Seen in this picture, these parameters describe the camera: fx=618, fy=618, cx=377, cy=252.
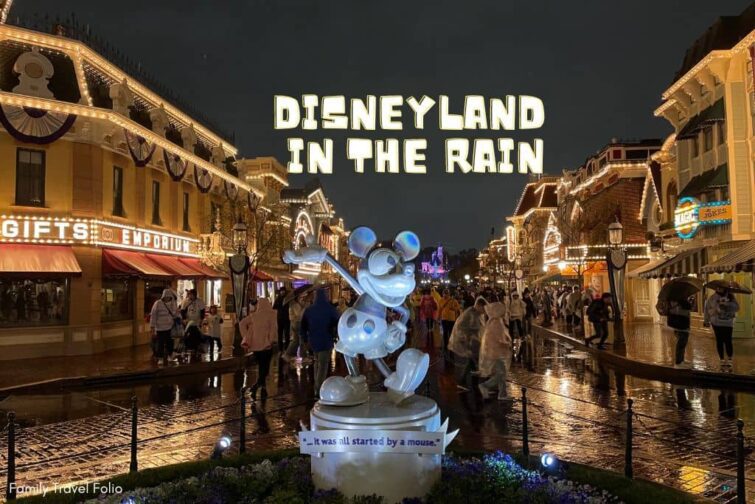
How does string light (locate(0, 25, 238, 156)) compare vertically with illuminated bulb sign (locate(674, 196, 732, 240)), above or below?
above

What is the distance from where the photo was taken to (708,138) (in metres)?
23.2

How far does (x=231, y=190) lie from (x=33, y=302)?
14609 mm

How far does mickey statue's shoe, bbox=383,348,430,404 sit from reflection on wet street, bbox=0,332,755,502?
9.08 feet

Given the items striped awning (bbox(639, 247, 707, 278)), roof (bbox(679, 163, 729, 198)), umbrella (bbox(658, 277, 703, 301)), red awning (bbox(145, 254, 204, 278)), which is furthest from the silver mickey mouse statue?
roof (bbox(679, 163, 729, 198))

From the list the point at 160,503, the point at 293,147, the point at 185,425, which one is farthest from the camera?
the point at 293,147

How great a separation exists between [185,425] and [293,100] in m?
6.41

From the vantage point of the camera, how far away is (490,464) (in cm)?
557

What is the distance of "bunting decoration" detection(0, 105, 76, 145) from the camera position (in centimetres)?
1725

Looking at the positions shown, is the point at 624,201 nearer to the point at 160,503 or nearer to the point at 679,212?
the point at 679,212

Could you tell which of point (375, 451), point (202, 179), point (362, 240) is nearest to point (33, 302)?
point (202, 179)

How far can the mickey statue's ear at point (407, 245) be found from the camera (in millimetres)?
5652

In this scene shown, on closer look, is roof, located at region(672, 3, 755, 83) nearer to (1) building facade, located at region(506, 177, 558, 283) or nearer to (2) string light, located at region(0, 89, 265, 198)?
(2) string light, located at region(0, 89, 265, 198)

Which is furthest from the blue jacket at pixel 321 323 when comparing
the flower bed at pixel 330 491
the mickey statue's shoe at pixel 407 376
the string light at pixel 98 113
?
the string light at pixel 98 113

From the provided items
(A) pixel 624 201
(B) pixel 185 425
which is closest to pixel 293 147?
(B) pixel 185 425
